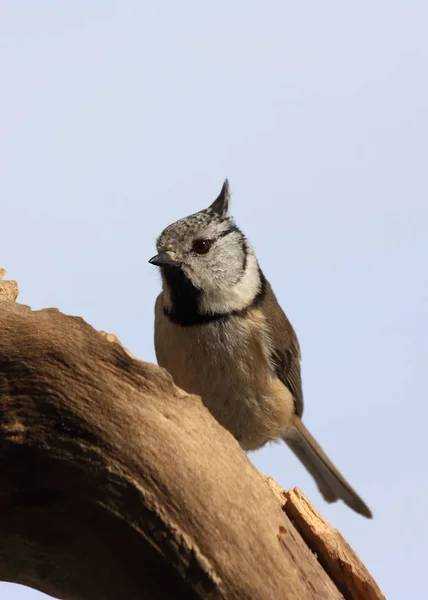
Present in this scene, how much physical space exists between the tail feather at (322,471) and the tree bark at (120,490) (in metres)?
2.57

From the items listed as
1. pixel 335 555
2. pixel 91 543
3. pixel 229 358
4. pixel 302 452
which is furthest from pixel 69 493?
pixel 302 452

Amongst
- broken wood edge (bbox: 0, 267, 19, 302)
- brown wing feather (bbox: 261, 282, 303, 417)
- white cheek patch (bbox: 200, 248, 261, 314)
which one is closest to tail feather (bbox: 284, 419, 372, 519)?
brown wing feather (bbox: 261, 282, 303, 417)

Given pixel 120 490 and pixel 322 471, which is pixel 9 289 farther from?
pixel 322 471

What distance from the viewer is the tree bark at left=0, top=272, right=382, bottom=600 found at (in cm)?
304

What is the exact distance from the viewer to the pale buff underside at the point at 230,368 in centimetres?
504

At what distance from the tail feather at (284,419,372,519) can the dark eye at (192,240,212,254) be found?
1.28 m

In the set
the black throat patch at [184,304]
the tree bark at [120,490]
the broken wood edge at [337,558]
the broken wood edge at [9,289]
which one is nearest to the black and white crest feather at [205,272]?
the black throat patch at [184,304]

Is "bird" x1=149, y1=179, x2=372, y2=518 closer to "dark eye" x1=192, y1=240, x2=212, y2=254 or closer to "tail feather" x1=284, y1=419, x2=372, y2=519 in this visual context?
"dark eye" x1=192, y1=240, x2=212, y2=254

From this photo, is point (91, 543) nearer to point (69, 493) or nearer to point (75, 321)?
point (69, 493)

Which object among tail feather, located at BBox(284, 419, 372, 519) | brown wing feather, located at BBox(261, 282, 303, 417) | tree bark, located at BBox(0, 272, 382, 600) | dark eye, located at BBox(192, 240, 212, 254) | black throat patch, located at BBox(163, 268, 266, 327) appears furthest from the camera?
tail feather, located at BBox(284, 419, 372, 519)

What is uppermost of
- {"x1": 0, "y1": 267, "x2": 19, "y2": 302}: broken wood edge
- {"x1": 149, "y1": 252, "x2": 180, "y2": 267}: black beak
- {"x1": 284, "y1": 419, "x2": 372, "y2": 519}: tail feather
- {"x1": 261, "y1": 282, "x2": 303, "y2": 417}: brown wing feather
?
{"x1": 149, "y1": 252, "x2": 180, "y2": 267}: black beak

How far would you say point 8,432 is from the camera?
3.11m

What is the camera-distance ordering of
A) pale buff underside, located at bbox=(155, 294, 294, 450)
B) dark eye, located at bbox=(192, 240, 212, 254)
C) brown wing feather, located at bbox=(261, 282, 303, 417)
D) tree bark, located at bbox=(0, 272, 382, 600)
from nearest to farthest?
tree bark, located at bbox=(0, 272, 382, 600), pale buff underside, located at bbox=(155, 294, 294, 450), dark eye, located at bbox=(192, 240, 212, 254), brown wing feather, located at bbox=(261, 282, 303, 417)

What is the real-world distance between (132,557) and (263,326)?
2.43 meters
